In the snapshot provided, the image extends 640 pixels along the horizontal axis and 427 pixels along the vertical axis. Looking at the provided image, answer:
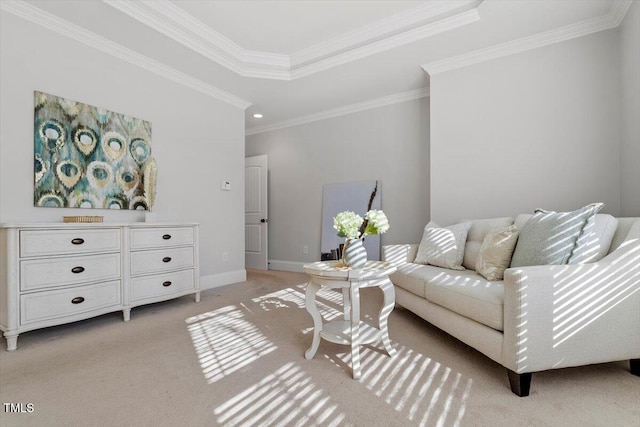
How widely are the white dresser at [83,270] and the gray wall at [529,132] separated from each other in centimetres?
281

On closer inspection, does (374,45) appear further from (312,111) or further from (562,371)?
(562,371)

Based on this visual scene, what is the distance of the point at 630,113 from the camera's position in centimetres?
245

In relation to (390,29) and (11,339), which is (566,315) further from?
(11,339)

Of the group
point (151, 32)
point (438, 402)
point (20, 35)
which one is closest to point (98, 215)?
point (20, 35)

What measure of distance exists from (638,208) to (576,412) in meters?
1.83

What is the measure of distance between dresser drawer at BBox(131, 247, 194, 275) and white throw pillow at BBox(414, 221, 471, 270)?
2.27 meters

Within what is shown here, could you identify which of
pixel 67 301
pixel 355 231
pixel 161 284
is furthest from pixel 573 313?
pixel 67 301

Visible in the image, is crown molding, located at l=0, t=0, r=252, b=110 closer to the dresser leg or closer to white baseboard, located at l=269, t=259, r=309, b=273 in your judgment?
the dresser leg

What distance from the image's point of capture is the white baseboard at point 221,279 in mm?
3857

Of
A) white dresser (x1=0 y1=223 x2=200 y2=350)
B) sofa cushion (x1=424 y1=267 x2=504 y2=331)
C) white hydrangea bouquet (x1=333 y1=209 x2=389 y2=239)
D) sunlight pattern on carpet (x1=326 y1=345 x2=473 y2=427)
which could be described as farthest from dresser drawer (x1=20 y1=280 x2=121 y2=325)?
sofa cushion (x1=424 y1=267 x2=504 y2=331)

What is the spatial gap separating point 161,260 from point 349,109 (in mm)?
3285

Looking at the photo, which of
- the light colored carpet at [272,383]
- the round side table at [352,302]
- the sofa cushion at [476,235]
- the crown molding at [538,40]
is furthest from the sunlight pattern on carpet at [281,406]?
the crown molding at [538,40]

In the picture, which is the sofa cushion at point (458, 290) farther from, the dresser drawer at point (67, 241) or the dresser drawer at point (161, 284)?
the dresser drawer at point (67, 241)

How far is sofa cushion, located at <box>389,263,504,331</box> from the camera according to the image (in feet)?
5.40
